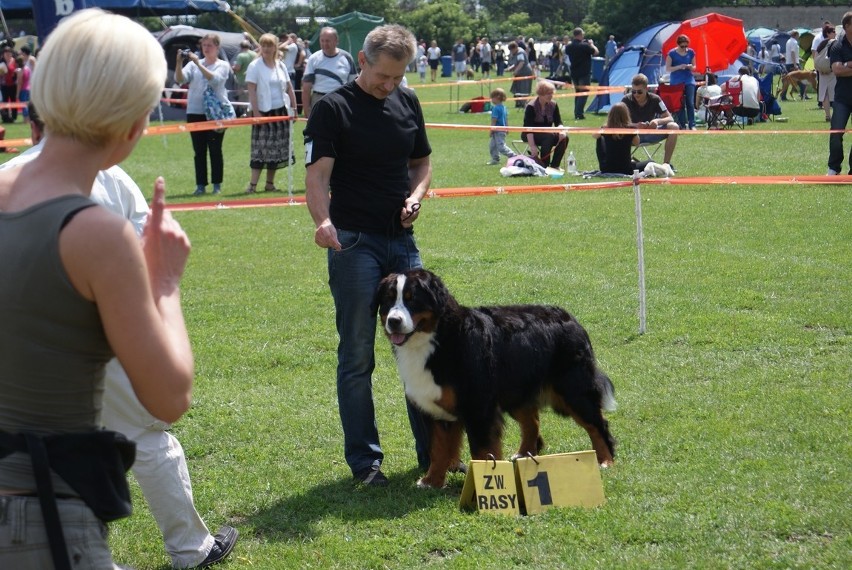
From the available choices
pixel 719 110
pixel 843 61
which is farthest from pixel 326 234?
pixel 719 110

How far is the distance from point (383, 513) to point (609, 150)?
36.5 ft

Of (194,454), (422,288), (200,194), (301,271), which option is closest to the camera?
(422,288)

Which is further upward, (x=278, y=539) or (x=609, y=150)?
(x=609, y=150)

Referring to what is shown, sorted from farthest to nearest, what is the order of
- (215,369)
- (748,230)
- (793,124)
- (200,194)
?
(793,124), (200,194), (748,230), (215,369)

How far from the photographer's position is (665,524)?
13.6 ft

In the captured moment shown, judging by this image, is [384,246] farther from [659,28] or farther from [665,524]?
→ [659,28]

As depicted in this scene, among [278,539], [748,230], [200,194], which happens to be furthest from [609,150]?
A: [278,539]

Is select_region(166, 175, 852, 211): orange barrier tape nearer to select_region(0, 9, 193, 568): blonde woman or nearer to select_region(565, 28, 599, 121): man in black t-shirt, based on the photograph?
select_region(0, 9, 193, 568): blonde woman

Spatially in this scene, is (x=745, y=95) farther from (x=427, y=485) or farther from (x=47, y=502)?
(x=47, y=502)

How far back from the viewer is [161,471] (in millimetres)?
3672

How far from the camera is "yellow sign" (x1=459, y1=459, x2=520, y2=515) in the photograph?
14.3 ft

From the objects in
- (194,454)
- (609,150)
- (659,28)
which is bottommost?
(194,454)

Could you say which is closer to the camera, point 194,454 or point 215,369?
point 194,454

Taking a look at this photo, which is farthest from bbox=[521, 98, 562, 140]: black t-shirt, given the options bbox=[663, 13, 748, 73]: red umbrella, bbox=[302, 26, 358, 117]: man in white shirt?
bbox=[663, 13, 748, 73]: red umbrella
